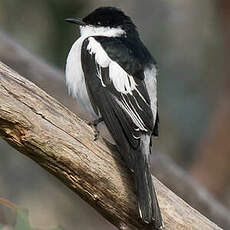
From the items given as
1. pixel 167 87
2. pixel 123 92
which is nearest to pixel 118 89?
pixel 123 92

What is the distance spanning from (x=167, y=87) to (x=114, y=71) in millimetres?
4600

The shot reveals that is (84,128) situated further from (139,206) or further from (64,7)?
(64,7)

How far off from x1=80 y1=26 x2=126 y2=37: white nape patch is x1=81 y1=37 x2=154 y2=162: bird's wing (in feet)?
0.81

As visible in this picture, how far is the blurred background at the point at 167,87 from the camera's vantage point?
25.7 feet

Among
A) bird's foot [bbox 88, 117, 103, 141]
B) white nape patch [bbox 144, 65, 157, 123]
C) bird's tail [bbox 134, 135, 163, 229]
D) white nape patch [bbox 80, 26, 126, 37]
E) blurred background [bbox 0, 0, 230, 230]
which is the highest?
white nape patch [bbox 80, 26, 126, 37]

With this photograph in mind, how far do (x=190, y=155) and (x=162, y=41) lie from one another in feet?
4.90

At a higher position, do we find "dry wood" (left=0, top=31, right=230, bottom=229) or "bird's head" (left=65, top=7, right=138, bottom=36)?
"bird's head" (left=65, top=7, right=138, bottom=36)

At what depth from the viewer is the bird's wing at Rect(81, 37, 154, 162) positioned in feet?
13.3

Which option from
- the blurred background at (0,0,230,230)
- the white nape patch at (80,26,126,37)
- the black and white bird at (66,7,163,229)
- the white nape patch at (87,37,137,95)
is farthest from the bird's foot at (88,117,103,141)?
the blurred background at (0,0,230,230)

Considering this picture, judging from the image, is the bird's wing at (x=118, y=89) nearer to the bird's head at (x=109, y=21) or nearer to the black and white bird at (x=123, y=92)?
the black and white bird at (x=123, y=92)

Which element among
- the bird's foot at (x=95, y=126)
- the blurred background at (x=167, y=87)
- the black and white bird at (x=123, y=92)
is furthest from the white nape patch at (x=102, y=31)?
the blurred background at (x=167, y=87)

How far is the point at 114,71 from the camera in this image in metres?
4.32

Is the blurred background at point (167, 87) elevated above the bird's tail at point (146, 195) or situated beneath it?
situated beneath

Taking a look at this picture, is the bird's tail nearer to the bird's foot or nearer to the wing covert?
the wing covert
